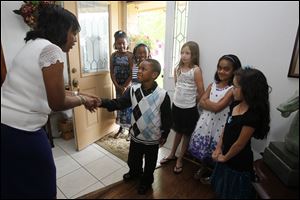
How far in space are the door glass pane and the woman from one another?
112 centimetres

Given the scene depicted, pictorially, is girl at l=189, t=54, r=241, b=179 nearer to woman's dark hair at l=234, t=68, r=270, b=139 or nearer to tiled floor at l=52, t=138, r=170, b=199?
woman's dark hair at l=234, t=68, r=270, b=139

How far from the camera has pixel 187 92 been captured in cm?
149

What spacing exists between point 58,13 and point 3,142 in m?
0.58

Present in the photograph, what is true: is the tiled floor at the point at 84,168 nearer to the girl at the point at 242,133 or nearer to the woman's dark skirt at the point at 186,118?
the woman's dark skirt at the point at 186,118

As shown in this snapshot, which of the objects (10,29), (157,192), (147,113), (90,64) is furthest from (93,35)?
(157,192)

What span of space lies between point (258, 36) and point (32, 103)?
1.13 m

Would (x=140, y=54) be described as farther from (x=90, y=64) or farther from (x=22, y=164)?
(x=22, y=164)

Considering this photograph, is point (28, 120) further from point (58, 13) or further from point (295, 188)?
point (295, 188)

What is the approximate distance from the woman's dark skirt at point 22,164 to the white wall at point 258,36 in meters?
1.15

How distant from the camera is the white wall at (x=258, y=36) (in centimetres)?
90

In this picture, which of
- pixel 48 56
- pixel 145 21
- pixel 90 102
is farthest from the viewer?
pixel 145 21

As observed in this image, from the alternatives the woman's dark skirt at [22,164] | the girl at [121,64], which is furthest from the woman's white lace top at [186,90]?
the woman's dark skirt at [22,164]

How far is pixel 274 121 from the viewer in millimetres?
1135

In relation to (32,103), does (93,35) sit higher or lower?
higher
